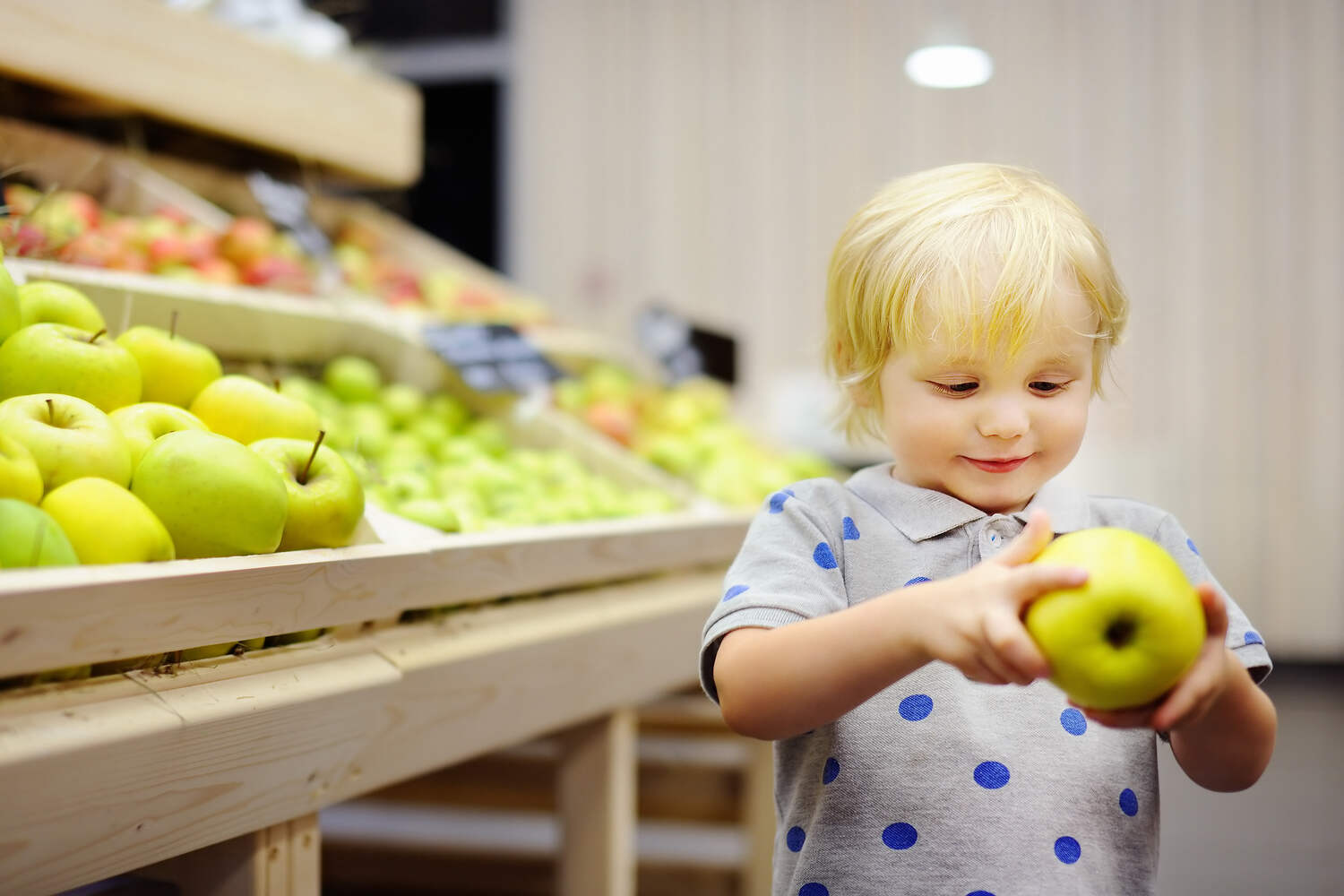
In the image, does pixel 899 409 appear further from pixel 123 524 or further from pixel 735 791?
pixel 735 791

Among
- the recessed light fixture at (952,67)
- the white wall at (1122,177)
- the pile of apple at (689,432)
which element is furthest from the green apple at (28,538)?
the recessed light fixture at (952,67)

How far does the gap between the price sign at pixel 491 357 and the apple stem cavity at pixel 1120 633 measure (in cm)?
147

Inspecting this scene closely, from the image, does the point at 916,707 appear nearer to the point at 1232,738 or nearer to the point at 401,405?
the point at 1232,738

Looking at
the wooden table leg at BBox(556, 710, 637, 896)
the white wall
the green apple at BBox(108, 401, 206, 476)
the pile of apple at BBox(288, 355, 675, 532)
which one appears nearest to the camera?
the green apple at BBox(108, 401, 206, 476)

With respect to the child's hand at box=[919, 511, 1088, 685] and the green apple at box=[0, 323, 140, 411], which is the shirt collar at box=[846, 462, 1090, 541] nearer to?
the child's hand at box=[919, 511, 1088, 685]

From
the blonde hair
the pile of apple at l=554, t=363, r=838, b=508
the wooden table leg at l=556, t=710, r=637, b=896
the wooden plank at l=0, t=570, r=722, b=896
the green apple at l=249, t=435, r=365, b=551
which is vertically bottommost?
the wooden table leg at l=556, t=710, r=637, b=896

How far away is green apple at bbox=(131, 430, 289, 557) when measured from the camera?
3.07ft

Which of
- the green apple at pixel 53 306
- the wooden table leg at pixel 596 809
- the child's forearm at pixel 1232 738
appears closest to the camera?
the child's forearm at pixel 1232 738

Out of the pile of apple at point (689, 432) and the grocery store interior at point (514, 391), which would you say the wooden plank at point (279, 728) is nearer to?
the grocery store interior at point (514, 391)

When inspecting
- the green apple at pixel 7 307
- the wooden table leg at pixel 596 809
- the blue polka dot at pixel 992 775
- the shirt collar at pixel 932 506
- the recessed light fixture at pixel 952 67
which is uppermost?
the recessed light fixture at pixel 952 67

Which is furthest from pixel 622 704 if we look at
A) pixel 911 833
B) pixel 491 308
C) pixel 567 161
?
pixel 567 161

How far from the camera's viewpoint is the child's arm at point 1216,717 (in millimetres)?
669

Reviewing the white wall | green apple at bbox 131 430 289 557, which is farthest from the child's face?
the white wall

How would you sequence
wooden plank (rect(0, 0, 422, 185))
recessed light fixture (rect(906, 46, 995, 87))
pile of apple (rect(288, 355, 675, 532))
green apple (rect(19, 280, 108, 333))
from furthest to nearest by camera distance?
recessed light fixture (rect(906, 46, 995, 87)) → wooden plank (rect(0, 0, 422, 185)) → pile of apple (rect(288, 355, 675, 532)) → green apple (rect(19, 280, 108, 333))
